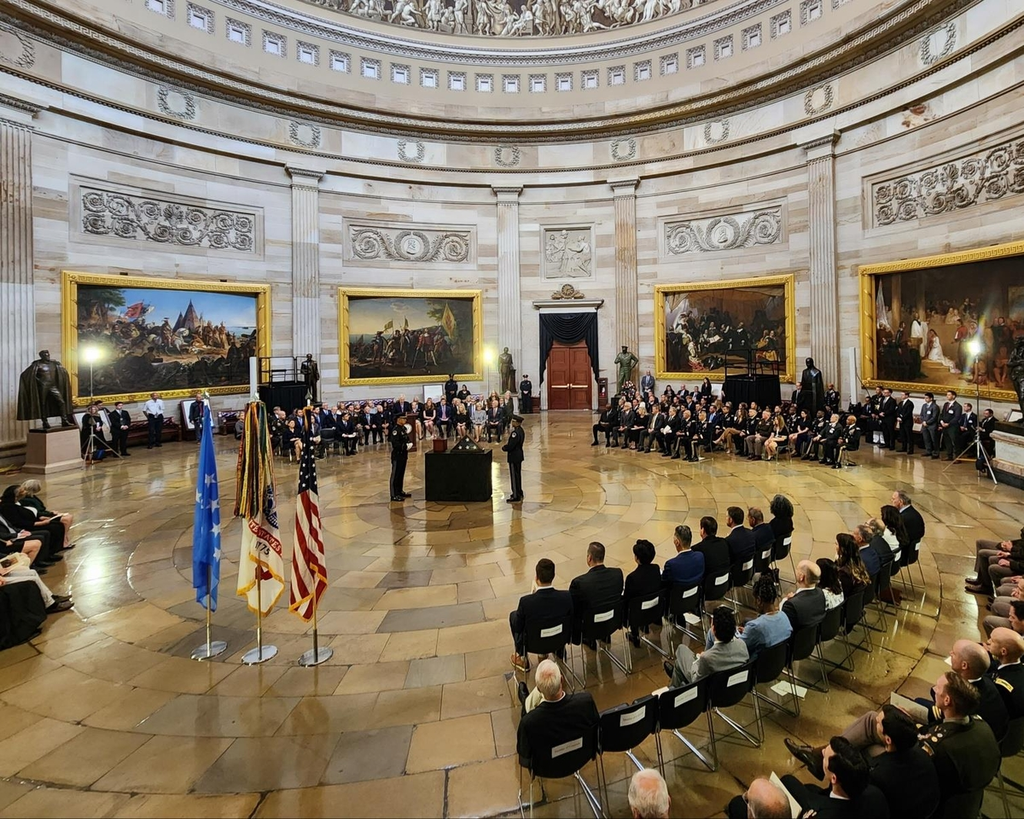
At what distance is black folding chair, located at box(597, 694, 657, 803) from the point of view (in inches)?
136

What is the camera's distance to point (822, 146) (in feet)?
62.5

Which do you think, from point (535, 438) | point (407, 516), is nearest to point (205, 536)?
point (407, 516)

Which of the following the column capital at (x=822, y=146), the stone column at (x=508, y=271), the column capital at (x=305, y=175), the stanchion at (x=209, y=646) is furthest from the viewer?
the stone column at (x=508, y=271)

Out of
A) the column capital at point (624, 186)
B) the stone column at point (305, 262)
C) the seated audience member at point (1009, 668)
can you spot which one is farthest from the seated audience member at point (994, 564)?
the stone column at point (305, 262)

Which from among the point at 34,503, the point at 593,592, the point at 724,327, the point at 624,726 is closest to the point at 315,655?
the point at 593,592

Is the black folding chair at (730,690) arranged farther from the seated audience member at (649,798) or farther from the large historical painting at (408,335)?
the large historical painting at (408,335)

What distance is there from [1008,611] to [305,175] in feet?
77.7

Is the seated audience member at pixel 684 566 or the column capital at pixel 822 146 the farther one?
the column capital at pixel 822 146

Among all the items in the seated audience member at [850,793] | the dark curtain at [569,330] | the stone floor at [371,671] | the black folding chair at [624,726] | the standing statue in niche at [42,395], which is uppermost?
the dark curtain at [569,330]

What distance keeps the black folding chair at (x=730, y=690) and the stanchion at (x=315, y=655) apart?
3538 millimetres

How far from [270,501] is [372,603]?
1896mm

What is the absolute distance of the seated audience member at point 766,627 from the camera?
14.0 feet

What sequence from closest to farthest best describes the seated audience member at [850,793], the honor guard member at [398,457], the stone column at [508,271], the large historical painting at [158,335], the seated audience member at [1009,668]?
the seated audience member at [850,793]
the seated audience member at [1009,668]
the honor guard member at [398,457]
the large historical painting at [158,335]
the stone column at [508,271]

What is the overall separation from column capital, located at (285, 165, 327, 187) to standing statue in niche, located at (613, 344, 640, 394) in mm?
14185
